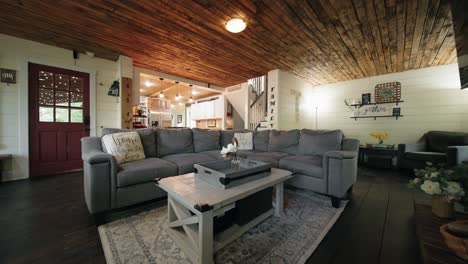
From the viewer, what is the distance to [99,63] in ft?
12.2

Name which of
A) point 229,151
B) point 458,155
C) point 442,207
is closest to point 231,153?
point 229,151

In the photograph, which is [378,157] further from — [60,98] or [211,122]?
[60,98]

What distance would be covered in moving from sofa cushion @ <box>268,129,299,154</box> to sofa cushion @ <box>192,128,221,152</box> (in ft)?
3.58

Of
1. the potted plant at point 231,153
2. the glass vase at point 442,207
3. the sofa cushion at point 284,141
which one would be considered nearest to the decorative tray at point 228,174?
the potted plant at point 231,153

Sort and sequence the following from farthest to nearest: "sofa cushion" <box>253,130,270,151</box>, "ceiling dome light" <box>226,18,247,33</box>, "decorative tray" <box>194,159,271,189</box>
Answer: "sofa cushion" <box>253,130,270,151</box> < "ceiling dome light" <box>226,18,247,33</box> < "decorative tray" <box>194,159,271,189</box>

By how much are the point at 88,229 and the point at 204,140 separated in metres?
1.96

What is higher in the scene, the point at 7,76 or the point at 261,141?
the point at 7,76

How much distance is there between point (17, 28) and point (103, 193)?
3330mm

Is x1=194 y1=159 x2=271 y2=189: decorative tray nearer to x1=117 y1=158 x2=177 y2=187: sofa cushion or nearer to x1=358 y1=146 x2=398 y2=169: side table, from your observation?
x1=117 y1=158 x2=177 y2=187: sofa cushion

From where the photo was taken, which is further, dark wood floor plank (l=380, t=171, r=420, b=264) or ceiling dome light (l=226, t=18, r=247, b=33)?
ceiling dome light (l=226, t=18, r=247, b=33)

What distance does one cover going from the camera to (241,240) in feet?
4.51

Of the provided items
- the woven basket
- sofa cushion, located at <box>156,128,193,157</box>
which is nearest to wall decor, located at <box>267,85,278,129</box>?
sofa cushion, located at <box>156,128,193,157</box>

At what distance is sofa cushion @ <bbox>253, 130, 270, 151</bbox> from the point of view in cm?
335

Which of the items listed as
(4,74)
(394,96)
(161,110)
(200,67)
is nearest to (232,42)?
(200,67)
